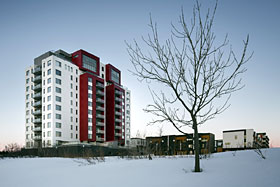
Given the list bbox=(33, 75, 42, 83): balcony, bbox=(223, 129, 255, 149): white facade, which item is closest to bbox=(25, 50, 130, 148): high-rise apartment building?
bbox=(33, 75, 42, 83): balcony

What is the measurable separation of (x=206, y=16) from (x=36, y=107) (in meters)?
53.1

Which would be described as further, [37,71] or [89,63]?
[89,63]

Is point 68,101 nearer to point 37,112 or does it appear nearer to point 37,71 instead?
point 37,112

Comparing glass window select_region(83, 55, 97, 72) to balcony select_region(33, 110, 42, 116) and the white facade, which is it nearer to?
balcony select_region(33, 110, 42, 116)

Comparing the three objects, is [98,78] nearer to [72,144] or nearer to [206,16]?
[72,144]

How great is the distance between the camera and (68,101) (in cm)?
4766

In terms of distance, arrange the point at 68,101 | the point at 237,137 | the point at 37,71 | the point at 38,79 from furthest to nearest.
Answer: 1. the point at 237,137
2. the point at 37,71
3. the point at 38,79
4. the point at 68,101

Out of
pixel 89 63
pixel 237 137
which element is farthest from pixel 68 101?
pixel 237 137

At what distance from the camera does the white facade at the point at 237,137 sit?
67.1 m

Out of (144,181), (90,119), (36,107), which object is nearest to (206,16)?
(144,181)

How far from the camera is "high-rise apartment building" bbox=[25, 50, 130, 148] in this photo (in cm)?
4494

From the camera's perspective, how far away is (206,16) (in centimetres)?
591

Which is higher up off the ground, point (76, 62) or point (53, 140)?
point (76, 62)

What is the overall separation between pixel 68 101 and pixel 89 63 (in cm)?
1265
